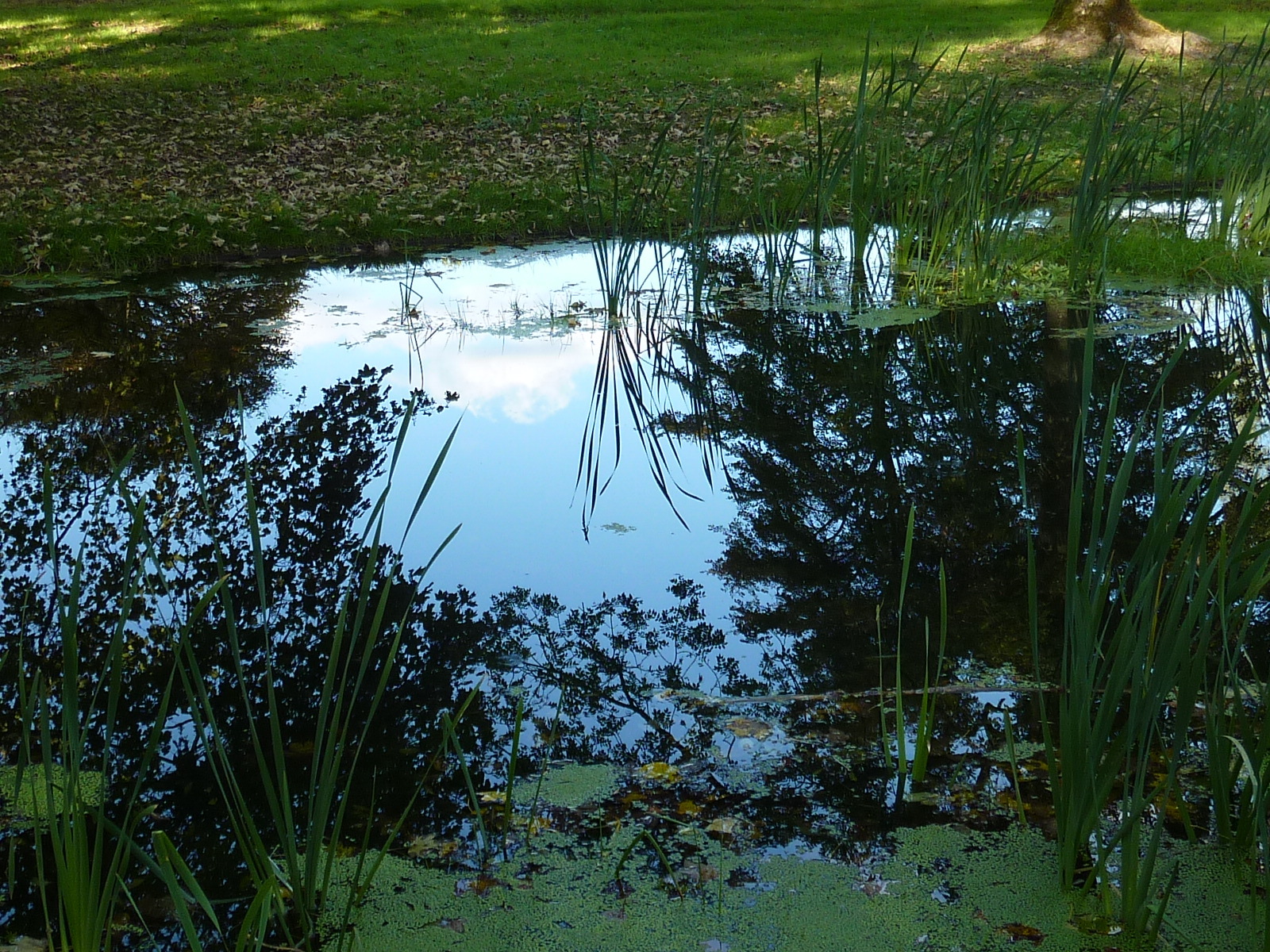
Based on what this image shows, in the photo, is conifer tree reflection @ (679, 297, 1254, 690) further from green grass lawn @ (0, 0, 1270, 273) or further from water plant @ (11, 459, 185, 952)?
water plant @ (11, 459, 185, 952)

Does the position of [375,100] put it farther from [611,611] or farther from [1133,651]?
→ [1133,651]

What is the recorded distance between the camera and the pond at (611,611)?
1.97 m

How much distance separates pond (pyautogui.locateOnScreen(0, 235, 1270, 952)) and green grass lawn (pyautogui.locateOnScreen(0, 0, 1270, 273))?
1800 millimetres

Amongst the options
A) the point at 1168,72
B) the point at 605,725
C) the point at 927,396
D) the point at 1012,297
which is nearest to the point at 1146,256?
the point at 1012,297

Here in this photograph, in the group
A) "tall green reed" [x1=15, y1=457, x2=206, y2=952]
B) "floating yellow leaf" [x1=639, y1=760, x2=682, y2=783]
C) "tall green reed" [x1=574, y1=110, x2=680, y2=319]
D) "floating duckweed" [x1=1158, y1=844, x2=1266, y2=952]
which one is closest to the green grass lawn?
"tall green reed" [x1=574, y1=110, x2=680, y2=319]

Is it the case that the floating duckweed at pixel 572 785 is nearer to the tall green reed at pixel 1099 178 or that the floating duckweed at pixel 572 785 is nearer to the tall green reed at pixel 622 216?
the tall green reed at pixel 622 216

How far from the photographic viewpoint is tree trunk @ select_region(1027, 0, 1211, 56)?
14.9m

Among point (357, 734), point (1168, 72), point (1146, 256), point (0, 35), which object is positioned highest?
point (0, 35)

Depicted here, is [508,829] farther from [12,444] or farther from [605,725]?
[12,444]

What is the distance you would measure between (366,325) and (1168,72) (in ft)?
37.4

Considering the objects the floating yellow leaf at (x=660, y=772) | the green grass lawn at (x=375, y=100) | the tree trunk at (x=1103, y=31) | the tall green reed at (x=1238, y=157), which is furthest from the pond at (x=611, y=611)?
the tree trunk at (x=1103, y=31)

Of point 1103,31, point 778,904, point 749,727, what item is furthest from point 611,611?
point 1103,31

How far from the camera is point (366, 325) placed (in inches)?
251

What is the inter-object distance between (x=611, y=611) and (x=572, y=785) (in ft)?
2.79
